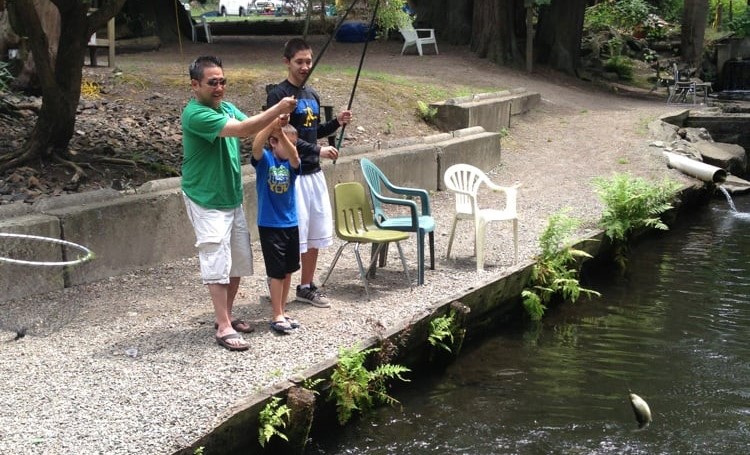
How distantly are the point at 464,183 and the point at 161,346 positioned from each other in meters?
4.22

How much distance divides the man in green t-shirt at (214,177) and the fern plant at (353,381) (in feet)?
2.28

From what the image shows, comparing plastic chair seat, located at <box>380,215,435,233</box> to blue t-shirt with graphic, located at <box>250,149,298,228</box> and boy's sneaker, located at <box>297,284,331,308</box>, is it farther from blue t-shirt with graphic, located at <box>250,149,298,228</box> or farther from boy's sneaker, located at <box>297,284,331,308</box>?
blue t-shirt with graphic, located at <box>250,149,298,228</box>

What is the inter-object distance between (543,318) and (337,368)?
3392mm

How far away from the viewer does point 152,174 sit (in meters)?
9.62

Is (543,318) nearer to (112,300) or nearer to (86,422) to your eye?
(112,300)

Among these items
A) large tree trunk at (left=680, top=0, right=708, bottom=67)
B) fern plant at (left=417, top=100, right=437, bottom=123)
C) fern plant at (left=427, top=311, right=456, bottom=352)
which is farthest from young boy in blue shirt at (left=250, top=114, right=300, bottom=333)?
large tree trunk at (left=680, top=0, right=708, bottom=67)

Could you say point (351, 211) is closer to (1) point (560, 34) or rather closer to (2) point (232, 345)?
(2) point (232, 345)

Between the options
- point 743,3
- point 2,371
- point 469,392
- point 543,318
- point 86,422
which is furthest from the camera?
point 743,3

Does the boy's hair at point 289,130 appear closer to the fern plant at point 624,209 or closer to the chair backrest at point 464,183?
the chair backrest at point 464,183

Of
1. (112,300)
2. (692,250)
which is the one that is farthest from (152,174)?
(692,250)

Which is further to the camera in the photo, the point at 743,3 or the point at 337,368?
the point at 743,3

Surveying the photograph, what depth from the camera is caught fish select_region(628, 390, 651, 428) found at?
19.0 ft

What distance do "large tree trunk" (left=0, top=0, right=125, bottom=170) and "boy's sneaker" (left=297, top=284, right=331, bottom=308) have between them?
11.8 feet

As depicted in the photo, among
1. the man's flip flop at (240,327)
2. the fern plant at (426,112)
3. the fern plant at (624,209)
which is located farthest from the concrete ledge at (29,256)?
the fern plant at (426,112)
